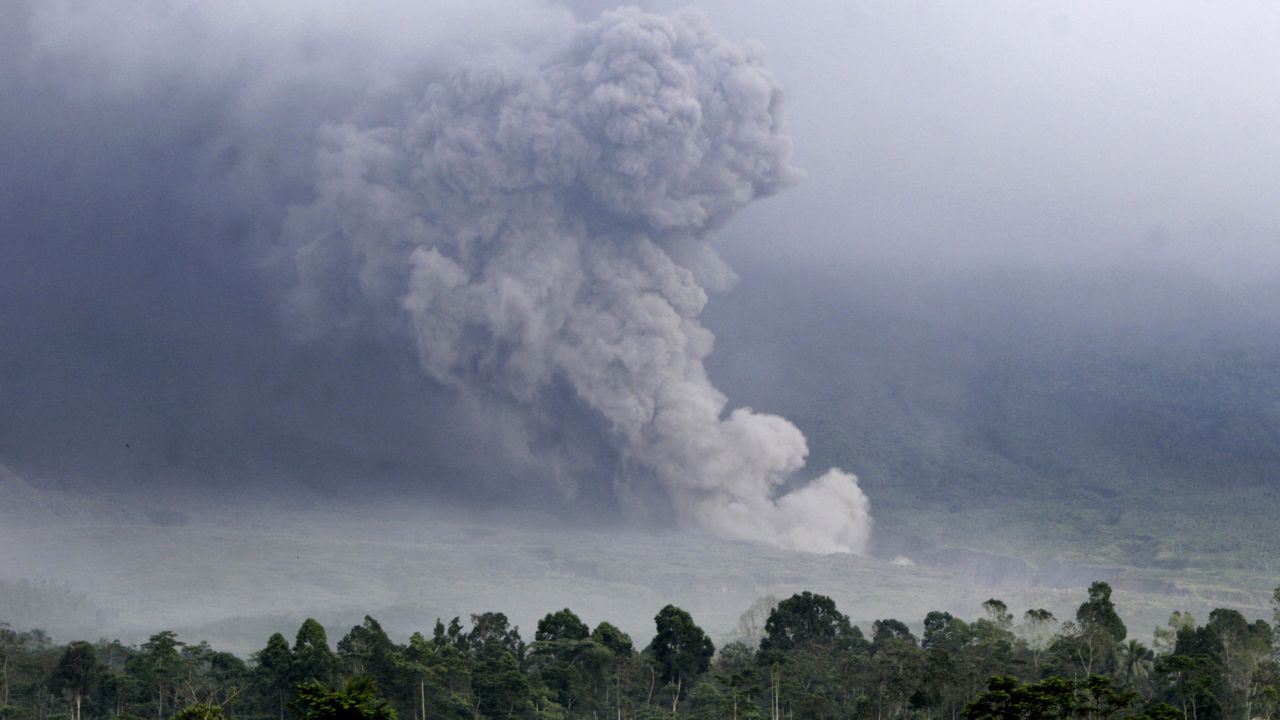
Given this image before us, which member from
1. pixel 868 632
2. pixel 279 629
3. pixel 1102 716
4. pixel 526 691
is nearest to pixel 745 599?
pixel 868 632

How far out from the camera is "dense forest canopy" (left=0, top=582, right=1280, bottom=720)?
174ft

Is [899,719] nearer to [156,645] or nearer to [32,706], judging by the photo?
[156,645]

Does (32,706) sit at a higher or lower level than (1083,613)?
lower

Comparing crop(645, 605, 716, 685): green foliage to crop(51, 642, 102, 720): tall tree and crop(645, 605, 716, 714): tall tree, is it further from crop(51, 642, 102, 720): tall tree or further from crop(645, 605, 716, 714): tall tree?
crop(51, 642, 102, 720): tall tree

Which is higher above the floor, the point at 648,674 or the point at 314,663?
the point at 314,663

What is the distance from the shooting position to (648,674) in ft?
208

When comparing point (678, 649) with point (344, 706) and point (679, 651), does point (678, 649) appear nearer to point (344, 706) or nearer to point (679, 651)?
point (679, 651)

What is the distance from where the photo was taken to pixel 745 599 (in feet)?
365

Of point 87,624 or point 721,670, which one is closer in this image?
point 721,670

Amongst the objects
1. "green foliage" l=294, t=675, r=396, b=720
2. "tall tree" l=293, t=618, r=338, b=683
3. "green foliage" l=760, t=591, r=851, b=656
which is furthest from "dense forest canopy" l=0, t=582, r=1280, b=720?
"green foliage" l=294, t=675, r=396, b=720

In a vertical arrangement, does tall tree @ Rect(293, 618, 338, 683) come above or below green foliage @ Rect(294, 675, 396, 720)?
above

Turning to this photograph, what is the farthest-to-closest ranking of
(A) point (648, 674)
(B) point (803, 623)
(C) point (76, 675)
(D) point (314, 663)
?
(B) point (803, 623) < (A) point (648, 674) < (C) point (76, 675) < (D) point (314, 663)

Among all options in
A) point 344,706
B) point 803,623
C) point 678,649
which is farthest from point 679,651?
point 344,706

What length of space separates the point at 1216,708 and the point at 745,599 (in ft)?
205
